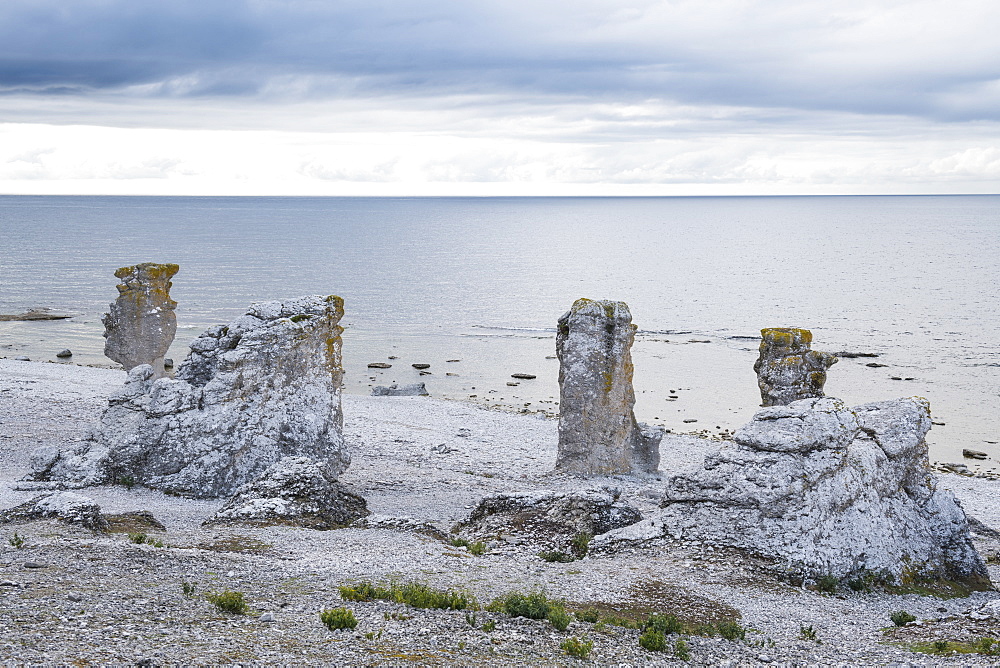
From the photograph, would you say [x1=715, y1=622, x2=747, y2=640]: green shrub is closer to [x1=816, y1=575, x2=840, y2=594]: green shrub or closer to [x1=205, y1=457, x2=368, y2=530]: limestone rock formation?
[x1=816, y1=575, x2=840, y2=594]: green shrub

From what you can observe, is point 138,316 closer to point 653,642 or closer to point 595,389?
point 595,389

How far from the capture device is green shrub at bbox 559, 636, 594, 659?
430 inches

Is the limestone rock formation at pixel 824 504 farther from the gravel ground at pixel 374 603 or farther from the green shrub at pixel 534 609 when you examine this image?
the green shrub at pixel 534 609

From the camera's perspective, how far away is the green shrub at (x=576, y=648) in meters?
10.9

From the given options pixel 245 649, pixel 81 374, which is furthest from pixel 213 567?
pixel 81 374

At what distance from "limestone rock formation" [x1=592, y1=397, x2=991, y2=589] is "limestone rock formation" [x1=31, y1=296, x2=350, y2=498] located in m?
9.46

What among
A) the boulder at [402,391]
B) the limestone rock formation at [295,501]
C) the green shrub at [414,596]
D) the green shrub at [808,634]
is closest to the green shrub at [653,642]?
the green shrub at [808,634]

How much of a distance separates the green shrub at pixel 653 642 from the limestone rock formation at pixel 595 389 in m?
14.5

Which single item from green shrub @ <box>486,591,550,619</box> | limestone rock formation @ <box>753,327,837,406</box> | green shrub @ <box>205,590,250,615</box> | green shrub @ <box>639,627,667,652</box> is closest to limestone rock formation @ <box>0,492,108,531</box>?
green shrub @ <box>205,590,250,615</box>

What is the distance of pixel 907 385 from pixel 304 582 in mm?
43675

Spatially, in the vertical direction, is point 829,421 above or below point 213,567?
above

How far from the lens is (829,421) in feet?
54.4

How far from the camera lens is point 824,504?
51.7ft

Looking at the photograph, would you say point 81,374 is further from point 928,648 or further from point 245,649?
point 928,648
